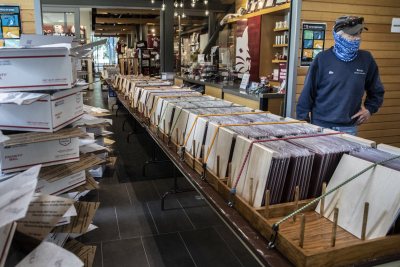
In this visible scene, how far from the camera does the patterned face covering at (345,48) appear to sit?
2.70 m

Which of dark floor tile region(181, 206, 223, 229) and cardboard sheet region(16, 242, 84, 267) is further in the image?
dark floor tile region(181, 206, 223, 229)

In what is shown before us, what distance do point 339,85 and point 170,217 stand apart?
77.8 inches

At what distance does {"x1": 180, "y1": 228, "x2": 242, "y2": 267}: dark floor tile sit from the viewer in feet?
9.21

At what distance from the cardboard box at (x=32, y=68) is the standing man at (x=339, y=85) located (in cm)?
184

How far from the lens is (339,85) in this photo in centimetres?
282

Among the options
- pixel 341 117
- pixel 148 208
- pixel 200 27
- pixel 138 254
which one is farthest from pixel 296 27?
pixel 200 27

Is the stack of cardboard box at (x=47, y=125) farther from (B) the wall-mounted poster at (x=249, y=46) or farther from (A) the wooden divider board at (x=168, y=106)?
(B) the wall-mounted poster at (x=249, y=46)

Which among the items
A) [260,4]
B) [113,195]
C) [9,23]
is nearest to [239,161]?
[9,23]

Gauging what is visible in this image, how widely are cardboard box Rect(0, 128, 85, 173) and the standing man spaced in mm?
1802

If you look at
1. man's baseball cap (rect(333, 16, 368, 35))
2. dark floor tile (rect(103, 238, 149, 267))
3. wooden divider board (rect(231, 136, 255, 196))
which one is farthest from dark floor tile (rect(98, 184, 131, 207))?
man's baseball cap (rect(333, 16, 368, 35))

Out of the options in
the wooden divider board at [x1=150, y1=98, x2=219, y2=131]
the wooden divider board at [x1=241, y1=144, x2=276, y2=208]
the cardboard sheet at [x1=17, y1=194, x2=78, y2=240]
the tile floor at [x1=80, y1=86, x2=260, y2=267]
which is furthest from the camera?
the wooden divider board at [x1=150, y1=98, x2=219, y2=131]

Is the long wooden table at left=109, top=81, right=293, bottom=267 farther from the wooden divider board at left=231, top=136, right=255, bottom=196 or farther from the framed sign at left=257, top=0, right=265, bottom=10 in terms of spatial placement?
the framed sign at left=257, top=0, right=265, bottom=10

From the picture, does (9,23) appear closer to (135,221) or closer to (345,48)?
(135,221)

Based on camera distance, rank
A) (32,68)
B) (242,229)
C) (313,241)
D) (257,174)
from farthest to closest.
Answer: (32,68)
(257,174)
(242,229)
(313,241)
